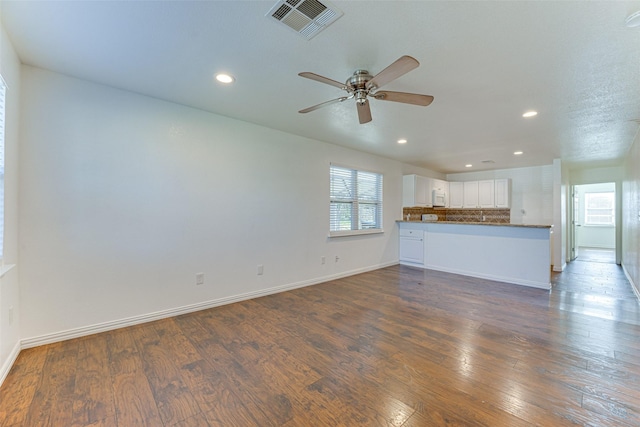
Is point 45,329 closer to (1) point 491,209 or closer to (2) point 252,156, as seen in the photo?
(2) point 252,156

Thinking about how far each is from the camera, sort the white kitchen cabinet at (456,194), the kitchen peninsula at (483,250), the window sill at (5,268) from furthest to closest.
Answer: the white kitchen cabinet at (456,194) < the kitchen peninsula at (483,250) < the window sill at (5,268)

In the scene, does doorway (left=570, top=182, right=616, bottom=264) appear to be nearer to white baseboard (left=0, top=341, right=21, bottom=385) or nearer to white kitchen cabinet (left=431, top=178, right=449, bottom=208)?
white kitchen cabinet (left=431, top=178, right=449, bottom=208)

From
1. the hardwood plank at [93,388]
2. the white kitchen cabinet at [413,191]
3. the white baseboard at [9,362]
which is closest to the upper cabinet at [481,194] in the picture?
the white kitchen cabinet at [413,191]

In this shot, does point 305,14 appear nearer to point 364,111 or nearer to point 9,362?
point 364,111

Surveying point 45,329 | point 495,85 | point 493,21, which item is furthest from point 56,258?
point 495,85

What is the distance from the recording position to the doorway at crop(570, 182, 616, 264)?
905 centimetres

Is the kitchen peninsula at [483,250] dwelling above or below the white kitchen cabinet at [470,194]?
below

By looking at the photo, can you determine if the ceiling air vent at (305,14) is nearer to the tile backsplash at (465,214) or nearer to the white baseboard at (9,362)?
the white baseboard at (9,362)

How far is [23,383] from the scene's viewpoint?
190cm

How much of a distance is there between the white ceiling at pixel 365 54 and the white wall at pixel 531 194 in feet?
10.9

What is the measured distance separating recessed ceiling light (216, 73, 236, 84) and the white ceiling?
8 cm

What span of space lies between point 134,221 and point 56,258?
688 mm

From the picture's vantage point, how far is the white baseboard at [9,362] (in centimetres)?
192

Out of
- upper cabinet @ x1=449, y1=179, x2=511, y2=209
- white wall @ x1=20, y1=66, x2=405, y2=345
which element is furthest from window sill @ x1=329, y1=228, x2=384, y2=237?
upper cabinet @ x1=449, y1=179, x2=511, y2=209
